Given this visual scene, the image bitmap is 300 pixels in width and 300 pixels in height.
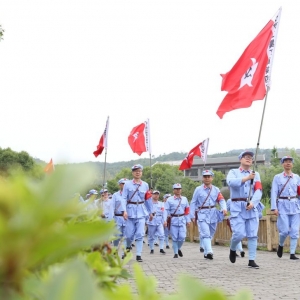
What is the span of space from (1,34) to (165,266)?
768 centimetres

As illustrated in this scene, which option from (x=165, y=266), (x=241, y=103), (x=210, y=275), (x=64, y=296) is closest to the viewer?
(x=64, y=296)

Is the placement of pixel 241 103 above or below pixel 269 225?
above

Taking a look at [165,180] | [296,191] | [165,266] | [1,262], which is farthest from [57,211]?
[165,180]

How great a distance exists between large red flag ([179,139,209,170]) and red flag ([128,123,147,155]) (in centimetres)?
125

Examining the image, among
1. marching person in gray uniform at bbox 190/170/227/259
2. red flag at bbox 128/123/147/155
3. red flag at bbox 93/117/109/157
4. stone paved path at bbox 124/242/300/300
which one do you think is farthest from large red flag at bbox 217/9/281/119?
red flag at bbox 128/123/147/155

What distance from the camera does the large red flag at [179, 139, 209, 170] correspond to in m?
16.3

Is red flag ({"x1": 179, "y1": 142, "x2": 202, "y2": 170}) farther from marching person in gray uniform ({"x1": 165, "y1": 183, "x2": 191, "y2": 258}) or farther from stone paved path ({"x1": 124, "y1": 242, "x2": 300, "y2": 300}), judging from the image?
stone paved path ({"x1": 124, "y1": 242, "x2": 300, "y2": 300})

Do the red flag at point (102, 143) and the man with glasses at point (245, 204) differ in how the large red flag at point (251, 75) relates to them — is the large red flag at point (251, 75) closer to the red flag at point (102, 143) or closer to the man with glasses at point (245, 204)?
the man with glasses at point (245, 204)

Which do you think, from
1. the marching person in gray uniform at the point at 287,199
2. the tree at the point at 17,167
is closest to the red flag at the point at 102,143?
the marching person in gray uniform at the point at 287,199

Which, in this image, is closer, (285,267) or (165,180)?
(285,267)

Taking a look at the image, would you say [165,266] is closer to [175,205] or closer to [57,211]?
[175,205]

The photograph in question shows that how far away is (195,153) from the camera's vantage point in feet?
55.0

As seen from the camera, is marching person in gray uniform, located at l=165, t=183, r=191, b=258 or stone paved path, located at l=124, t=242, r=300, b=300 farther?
marching person in gray uniform, located at l=165, t=183, r=191, b=258

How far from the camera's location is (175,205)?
1364 centimetres
